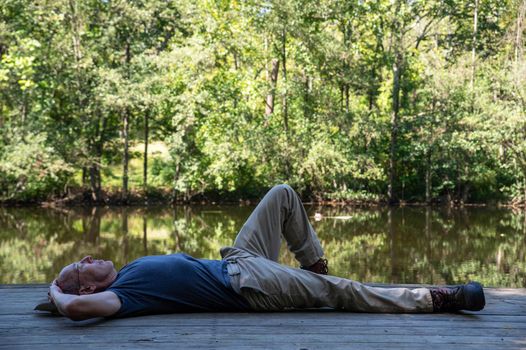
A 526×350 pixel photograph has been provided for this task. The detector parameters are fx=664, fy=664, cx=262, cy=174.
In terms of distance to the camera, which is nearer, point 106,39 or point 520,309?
point 520,309

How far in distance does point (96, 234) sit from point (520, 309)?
10.5 m

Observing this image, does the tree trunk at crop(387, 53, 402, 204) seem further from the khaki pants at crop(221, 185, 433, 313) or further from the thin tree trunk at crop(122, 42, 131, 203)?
the khaki pants at crop(221, 185, 433, 313)

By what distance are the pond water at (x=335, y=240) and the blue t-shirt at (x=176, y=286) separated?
16.0 feet

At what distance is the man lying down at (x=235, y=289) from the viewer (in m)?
3.44

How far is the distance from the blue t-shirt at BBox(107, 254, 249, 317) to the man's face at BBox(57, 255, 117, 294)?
63 mm

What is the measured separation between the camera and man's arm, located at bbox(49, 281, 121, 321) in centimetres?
321

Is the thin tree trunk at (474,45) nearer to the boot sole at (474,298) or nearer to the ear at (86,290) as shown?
the boot sole at (474,298)

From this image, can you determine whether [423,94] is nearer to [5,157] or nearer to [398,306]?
[5,157]

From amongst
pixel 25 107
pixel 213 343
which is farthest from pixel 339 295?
pixel 25 107

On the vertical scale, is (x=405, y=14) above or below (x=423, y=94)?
above

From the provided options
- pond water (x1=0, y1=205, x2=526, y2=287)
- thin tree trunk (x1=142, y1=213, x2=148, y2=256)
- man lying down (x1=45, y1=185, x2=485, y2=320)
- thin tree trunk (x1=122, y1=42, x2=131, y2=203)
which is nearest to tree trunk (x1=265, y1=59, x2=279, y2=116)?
thin tree trunk (x1=122, y1=42, x2=131, y2=203)

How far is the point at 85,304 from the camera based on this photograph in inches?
127

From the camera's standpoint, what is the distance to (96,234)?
13086 millimetres

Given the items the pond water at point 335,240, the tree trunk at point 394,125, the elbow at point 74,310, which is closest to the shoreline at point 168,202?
the tree trunk at point 394,125
